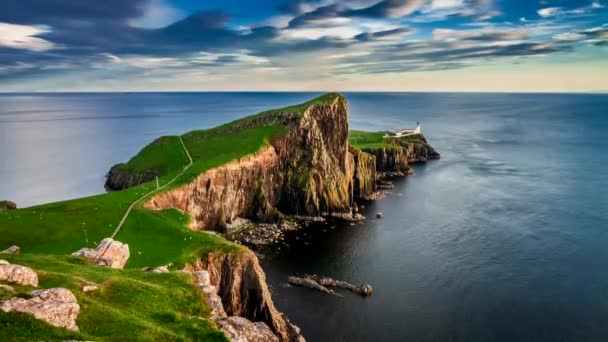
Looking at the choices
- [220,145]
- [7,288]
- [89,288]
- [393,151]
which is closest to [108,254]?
[89,288]

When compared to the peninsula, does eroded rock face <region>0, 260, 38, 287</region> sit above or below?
above

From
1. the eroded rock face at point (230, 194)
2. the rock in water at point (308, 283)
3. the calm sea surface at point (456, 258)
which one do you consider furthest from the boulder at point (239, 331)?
the eroded rock face at point (230, 194)

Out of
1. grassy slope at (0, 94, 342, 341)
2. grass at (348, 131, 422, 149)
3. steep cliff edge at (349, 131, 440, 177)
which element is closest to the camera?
grassy slope at (0, 94, 342, 341)

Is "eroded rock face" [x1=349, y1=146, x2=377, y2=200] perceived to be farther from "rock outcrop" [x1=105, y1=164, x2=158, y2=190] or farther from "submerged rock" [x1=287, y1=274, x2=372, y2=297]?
"submerged rock" [x1=287, y1=274, x2=372, y2=297]

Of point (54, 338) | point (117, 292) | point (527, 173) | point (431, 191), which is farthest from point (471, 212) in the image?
point (54, 338)

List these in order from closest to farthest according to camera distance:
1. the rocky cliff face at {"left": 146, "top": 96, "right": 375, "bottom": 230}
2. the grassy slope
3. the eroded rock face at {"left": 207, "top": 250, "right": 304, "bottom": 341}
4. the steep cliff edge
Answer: the grassy slope → the eroded rock face at {"left": 207, "top": 250, "right": 304, "bottom": 341} → the rocky cliff face at {"left": 146, "top": 96, "right": 375, "bottom": 230} → the steep cliff edge

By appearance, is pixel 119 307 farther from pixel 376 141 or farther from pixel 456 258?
pixel 376 141

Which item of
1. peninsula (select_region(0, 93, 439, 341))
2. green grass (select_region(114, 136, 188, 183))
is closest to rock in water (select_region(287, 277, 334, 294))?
peninsula (select_region(0, 93, 439, 341))
